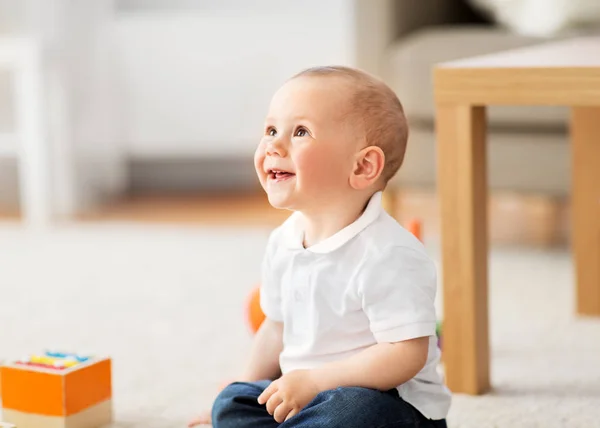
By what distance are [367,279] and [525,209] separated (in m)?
1.75

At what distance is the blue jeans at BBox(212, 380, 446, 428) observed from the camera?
2.97ft

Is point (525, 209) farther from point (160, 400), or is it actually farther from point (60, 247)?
point (160, 400)

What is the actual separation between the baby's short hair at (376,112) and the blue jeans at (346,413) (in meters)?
0.20

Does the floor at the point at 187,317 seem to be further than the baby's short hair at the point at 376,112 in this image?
Yes

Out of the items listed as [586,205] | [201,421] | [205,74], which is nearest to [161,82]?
[205,74]

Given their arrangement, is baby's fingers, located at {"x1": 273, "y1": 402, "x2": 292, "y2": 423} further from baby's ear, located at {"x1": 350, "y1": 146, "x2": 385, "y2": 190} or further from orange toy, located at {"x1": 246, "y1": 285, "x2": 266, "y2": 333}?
orange toy, located at {"x1": 246, "y1": 285, "x2": 266, "y2": 333}

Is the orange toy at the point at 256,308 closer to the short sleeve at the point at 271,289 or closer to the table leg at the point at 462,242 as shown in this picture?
the table leg at the point at 462,242

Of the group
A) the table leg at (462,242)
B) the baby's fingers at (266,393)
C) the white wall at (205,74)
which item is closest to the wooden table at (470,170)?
the table leg at (462,242)

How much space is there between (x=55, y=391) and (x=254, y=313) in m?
0.32

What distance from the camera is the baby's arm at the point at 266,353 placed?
1047mm

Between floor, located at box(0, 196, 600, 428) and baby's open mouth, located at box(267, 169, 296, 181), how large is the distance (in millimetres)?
323

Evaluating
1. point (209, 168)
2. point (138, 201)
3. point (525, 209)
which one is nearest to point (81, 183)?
point (138, 201)

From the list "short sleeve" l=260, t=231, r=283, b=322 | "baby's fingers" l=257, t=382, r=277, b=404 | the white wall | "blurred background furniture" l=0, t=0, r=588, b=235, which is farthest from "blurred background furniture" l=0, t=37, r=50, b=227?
"baby's fingers" l=257, t=382, r=277, b=404

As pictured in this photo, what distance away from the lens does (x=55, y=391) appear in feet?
3.42
